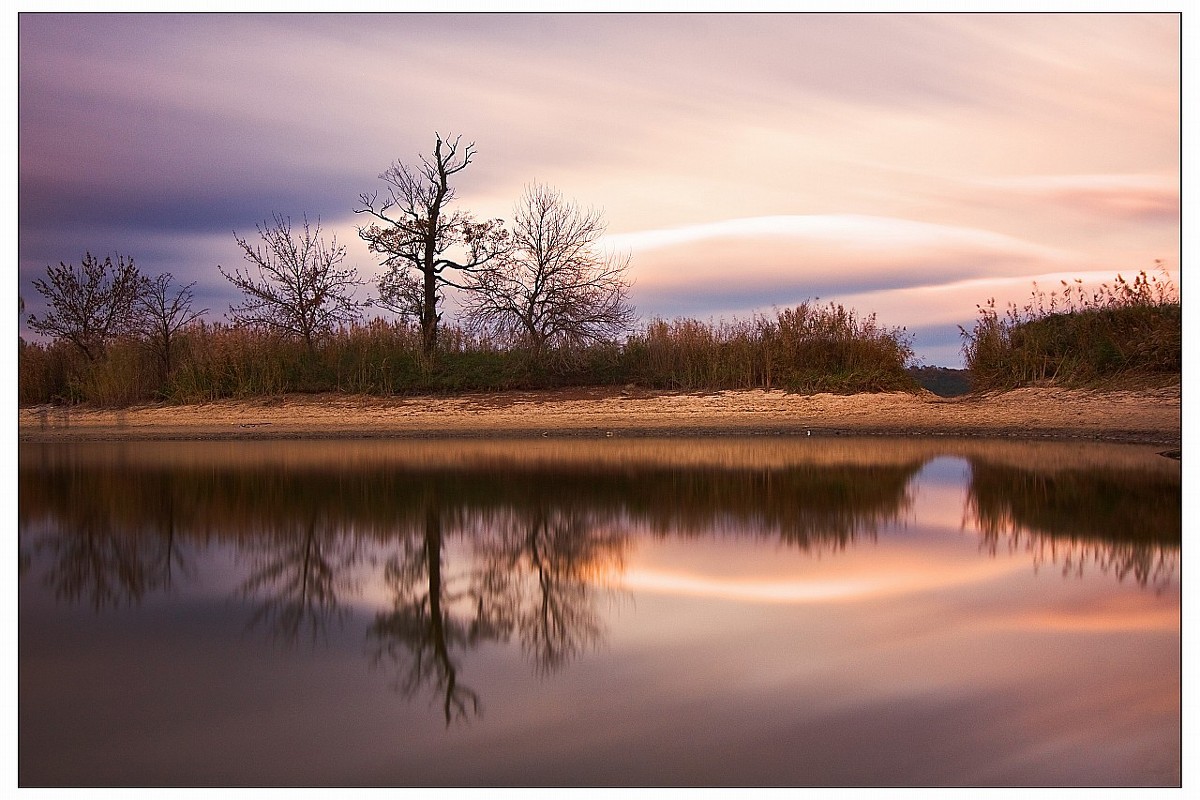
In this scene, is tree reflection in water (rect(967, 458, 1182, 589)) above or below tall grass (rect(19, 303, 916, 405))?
below

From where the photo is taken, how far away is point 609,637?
219 inches

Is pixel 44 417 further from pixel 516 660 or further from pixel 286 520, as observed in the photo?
pixel 516 660

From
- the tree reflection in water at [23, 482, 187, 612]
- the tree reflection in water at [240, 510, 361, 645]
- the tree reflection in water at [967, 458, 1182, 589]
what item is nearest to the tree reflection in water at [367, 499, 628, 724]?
the tree reflection in water at [240, 510, 361, 645]

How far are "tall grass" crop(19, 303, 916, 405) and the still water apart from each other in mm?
12598

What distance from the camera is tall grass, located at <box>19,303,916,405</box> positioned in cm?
2419

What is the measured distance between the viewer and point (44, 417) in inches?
1051

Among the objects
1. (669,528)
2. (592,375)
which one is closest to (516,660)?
(669,528)

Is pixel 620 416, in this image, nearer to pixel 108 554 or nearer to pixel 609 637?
pixel 108 554

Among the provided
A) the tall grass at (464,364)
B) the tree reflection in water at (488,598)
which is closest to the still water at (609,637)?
the tree reflection in water at (488,598)

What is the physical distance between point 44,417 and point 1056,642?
92.7 feet

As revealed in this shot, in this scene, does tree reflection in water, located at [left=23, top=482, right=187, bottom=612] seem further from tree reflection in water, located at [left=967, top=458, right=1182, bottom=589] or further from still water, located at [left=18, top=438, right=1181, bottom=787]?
tree reflection in water, located at [left=967, top=458, right=1182, bottom=589]

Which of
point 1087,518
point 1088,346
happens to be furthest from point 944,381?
point 1087,518

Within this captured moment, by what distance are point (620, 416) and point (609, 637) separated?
1734 centimetres

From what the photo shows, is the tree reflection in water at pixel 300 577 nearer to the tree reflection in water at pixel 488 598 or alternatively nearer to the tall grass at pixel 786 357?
the tree reflection in water at pixel 488 598
